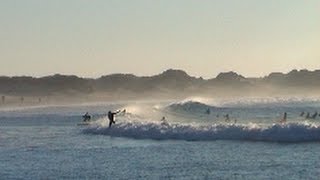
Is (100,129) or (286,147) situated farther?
(100,129)

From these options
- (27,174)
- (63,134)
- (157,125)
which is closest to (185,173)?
(27,174)

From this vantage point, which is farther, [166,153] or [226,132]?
[226,132]

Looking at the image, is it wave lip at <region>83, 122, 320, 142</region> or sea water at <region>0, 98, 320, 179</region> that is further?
wave lip at <region>83, 122, 320, 142</region>

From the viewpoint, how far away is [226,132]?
43875 mm

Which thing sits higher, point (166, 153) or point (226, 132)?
point (226, 132)

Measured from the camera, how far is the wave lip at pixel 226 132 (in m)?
41.2

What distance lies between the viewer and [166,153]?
36.8 meters

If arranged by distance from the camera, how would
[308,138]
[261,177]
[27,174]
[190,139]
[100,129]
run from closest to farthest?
[261,177] → [27,174] → [308,138] → [190,139] → [100,129]

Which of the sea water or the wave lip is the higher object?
the wave lip

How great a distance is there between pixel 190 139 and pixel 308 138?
22.6ft

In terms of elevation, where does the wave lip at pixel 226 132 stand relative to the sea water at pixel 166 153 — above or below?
above

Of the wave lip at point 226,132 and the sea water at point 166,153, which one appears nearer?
the sea water at point 166,153

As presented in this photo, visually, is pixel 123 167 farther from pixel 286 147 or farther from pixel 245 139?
pixel 245 139

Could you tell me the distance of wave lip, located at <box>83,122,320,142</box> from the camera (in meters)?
41.2
